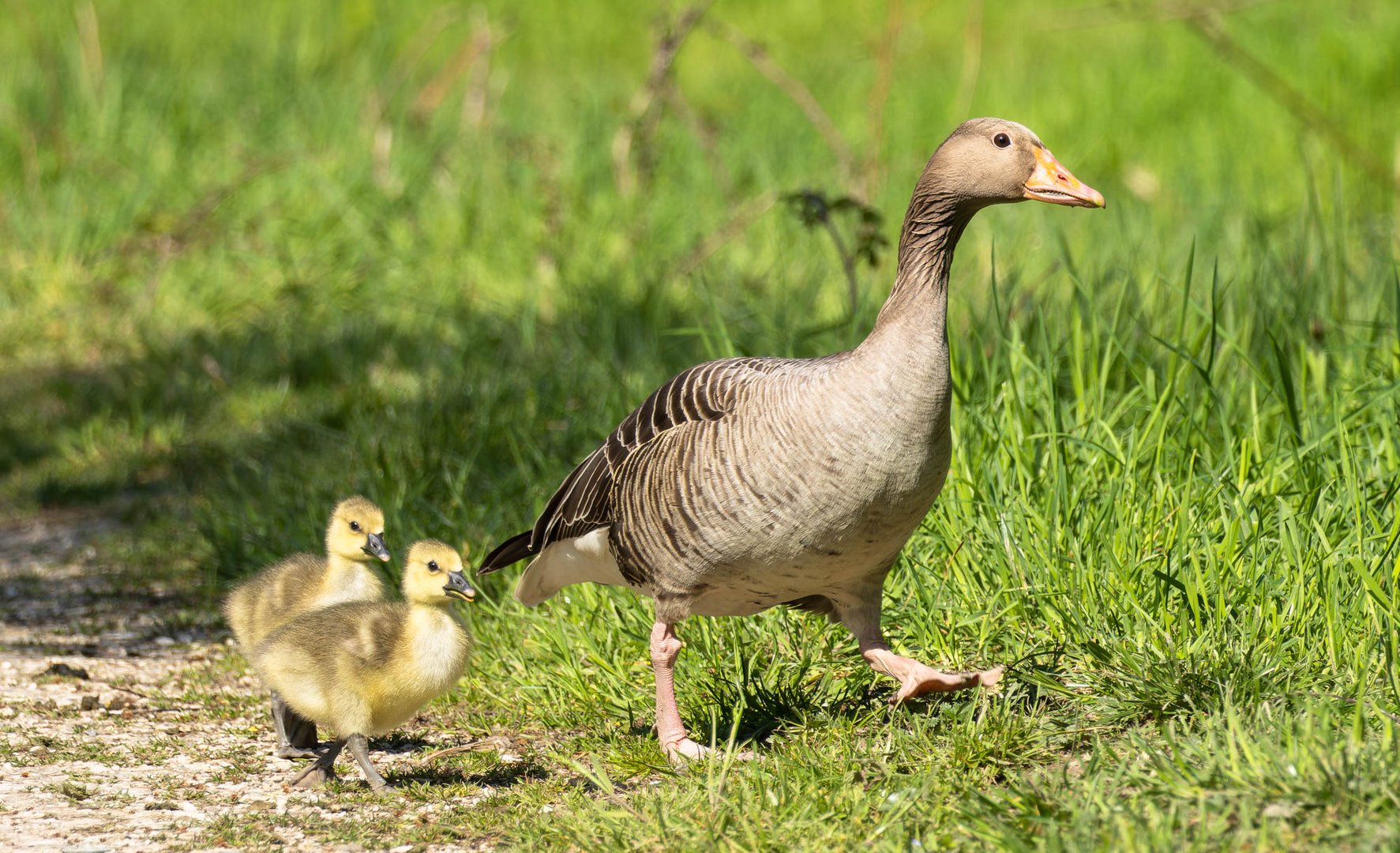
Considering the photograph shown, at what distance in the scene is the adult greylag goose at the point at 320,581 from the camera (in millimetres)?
4996

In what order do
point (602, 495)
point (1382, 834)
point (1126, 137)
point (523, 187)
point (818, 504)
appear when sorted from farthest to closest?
point (1126, 137) → point (523, 187) → point (602, 495) → point (818, 504) → point (1382, 834)

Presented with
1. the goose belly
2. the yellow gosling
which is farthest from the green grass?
the goose belly

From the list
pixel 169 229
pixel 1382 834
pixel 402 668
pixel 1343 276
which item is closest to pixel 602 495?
pixel 402 668

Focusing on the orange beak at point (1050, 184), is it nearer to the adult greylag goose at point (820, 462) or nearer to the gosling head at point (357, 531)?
the adult greylag goose at point (820, 462)

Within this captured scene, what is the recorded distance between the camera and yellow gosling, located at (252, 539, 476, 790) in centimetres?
446

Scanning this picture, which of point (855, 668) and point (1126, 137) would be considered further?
point (1126, 137)

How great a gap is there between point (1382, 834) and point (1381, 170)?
2.49 m

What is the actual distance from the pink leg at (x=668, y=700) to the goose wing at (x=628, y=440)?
42 centimetres

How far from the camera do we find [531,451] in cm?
668

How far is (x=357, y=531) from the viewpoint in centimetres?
503

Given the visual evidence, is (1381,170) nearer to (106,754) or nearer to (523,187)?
(106,754)

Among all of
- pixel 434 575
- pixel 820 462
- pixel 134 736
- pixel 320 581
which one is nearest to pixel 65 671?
pixel 134 736

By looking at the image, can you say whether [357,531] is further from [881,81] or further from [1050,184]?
[881,81]

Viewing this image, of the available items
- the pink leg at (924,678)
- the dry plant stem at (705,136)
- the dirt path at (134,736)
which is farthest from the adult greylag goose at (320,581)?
the dry plant stem at (705,136)
